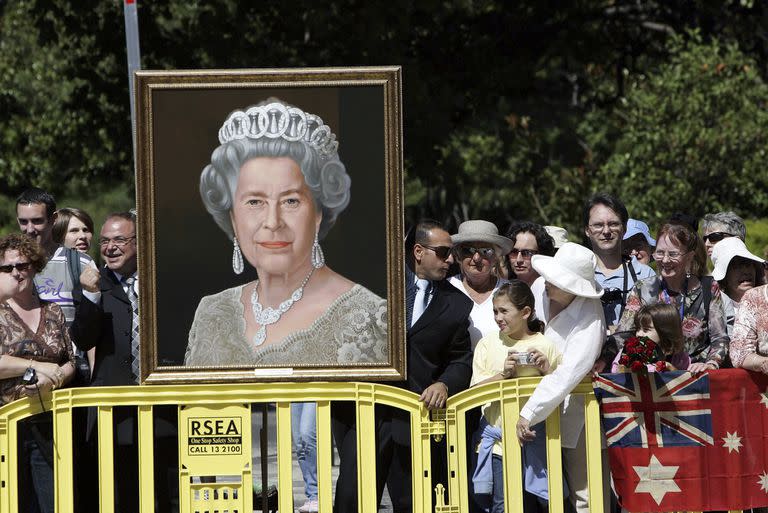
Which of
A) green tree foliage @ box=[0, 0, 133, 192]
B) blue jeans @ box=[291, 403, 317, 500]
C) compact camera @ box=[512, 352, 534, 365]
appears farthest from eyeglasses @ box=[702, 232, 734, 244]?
green tree foliage @ box=[0, 0, 133, 192]

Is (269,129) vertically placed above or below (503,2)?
below

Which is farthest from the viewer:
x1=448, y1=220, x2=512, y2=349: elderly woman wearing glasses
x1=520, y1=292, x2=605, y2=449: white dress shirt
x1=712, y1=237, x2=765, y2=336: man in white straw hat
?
x1=712, y1=237, x2=765, y2=336: man in white straw hat

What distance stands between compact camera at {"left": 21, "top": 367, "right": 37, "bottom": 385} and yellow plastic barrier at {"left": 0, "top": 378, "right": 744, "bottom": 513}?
0.13 metres

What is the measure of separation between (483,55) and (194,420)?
1503cm

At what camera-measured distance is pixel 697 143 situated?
19312mm

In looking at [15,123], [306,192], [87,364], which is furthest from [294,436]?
[15,123]

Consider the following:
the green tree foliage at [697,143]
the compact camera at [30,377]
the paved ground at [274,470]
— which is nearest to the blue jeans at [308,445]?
the paved ground at [274,470]

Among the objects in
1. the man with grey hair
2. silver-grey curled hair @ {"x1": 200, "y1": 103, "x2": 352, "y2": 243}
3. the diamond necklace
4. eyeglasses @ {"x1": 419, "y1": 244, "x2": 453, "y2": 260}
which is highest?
silver-grey curled hair @ {"x1": 200, "y1": 103, "x2": 352, "y2": 243}

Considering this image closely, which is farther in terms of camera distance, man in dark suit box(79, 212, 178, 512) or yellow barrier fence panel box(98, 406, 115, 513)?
man in dark suit box(79, 212, 178, 512)

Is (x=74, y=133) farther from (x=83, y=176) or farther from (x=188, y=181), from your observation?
(x=188, y=181)

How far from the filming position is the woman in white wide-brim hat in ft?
25.4

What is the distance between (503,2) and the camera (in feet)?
75.6

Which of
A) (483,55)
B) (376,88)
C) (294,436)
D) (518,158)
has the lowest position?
(294,436)

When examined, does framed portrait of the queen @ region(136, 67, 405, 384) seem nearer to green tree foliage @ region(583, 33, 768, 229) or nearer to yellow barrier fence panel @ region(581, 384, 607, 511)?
yellow barrier fence panel @ region(581, 384, 607, 511)
